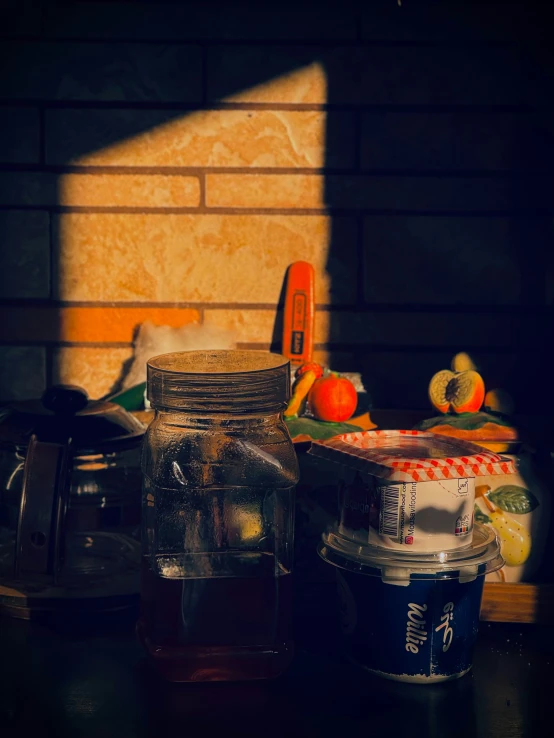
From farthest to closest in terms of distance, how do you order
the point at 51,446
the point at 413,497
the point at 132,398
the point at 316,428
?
the point at 132,398, the point at 316,428, the point at 51,446, the point at 413,497

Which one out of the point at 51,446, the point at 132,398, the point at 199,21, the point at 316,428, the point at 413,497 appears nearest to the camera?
the point at 413,497

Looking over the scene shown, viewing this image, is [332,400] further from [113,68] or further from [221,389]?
[113,68]

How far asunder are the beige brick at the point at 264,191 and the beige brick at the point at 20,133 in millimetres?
324

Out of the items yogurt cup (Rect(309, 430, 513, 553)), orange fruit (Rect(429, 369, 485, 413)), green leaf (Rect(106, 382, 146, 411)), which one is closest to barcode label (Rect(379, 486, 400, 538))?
yogurt cup (Rect(309, 430, 513, 553))

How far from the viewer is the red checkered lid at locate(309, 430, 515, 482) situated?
96 centimetres

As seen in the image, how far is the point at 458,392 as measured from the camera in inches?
53.9

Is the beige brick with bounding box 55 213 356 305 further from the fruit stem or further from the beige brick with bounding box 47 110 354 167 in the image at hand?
the fruit stem

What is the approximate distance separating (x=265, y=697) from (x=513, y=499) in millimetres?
401

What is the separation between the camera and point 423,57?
5.24 feet

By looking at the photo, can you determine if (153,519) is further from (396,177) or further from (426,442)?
(396,177)

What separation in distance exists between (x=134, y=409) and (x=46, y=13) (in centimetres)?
74

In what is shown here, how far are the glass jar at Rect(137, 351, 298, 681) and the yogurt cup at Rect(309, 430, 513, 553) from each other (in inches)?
3.7

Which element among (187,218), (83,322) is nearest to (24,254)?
(83,322)

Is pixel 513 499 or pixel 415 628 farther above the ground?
pixel 513 499
